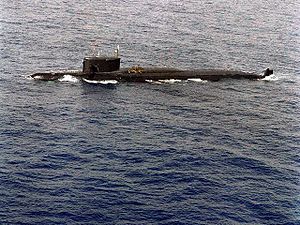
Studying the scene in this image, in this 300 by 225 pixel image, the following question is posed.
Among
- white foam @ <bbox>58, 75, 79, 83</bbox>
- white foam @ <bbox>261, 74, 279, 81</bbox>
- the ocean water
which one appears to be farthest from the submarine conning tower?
white foam @ <bbox>261, 74, 279, 81</bbox>

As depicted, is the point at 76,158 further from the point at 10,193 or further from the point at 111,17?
the point at 111,17

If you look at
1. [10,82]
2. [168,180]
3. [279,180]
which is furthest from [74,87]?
[279,180]

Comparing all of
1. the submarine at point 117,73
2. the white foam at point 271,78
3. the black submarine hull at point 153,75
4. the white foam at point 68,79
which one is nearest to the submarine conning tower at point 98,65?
the submarine at point 117,73

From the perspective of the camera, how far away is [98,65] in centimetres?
12050

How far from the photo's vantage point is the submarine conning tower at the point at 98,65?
120 m

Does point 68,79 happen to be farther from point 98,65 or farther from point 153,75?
point 153,75

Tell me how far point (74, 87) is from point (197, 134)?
33.3m

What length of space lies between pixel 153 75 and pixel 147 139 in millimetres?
36546

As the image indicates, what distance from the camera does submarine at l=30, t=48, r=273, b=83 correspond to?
11844 centimetres

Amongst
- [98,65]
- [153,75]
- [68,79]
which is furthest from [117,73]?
[68,79]

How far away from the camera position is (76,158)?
258ft

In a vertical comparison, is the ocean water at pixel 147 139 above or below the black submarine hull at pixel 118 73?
below

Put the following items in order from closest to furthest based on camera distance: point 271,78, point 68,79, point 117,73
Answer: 1. point 68,79
2. point 117,73
3. point 271,78

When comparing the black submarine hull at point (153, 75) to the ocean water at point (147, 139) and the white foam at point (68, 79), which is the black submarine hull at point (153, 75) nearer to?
the white foam at point (68, 79)
